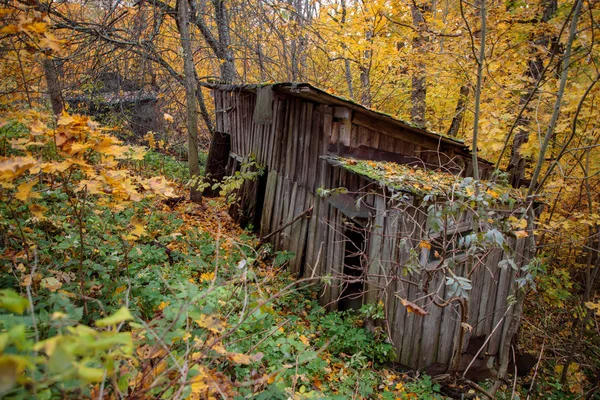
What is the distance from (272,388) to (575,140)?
767cm

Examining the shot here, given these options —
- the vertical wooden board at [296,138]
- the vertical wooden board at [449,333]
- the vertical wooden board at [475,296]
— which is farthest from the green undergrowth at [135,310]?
the vertical wooden board at [296,138]

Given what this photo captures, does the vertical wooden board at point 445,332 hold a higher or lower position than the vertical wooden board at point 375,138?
lower

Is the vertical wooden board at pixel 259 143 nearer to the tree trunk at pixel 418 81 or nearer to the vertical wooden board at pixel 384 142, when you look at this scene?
Answer: the vertical wooden board at pixel 384 142

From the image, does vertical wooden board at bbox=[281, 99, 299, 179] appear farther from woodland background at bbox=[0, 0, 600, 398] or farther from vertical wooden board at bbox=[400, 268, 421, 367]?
vertical wooden board at bbox=[400, 268, 421, 367]

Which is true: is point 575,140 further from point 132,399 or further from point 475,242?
point 132,399

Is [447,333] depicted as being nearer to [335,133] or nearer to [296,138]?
[335,133]

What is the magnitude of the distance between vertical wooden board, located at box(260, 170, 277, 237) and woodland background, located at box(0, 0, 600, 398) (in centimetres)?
40

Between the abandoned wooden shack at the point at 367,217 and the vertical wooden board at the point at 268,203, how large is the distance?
0.02 metres

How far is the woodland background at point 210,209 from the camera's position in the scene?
1.84m

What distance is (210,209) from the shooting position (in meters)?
8.53

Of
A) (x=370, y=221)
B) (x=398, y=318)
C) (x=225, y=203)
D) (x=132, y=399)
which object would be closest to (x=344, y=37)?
(x=225, y=203)

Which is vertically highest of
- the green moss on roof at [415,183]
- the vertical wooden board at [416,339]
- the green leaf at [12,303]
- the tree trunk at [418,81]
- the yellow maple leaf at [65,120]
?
the tree trunk at [418,81]

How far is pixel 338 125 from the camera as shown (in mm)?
5742

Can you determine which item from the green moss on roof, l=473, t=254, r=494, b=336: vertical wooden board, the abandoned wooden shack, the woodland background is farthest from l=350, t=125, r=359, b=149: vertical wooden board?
l=473, t=254, r=494, b=336: vertical wooden board
